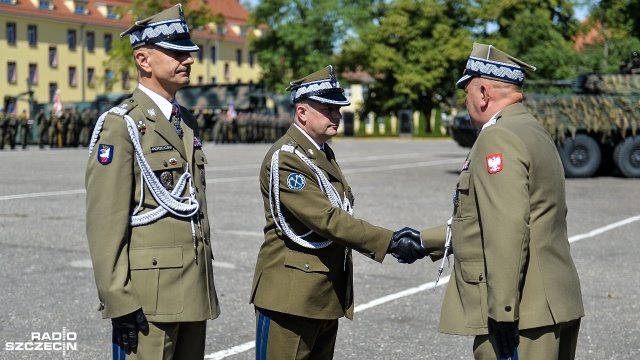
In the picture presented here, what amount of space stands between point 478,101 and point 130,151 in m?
1.34

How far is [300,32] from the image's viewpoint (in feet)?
259

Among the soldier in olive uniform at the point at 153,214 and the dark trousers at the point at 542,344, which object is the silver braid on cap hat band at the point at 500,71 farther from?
the soldier in olive uniform at the point at 153,214

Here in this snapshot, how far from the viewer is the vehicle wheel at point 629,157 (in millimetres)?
22875

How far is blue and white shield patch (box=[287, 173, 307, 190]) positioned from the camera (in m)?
4.44

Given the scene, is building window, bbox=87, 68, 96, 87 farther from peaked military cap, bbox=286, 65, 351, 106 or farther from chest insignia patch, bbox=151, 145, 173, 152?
chest insignia patch, bbox=151, 145, 173, 152

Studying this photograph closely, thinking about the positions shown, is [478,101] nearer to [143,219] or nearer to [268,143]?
[143,219]

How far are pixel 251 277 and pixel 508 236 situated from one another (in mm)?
5704

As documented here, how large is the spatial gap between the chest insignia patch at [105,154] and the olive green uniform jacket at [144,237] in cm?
1

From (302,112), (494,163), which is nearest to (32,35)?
(302,112)

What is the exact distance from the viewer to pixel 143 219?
13.0ft

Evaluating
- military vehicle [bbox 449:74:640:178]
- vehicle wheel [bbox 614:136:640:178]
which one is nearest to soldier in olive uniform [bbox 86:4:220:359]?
military vehicle [bbox 449:74:640:178]

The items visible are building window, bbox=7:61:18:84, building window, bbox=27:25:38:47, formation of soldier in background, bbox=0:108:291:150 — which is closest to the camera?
formation of soldier in background, bbox=0:108:291:150

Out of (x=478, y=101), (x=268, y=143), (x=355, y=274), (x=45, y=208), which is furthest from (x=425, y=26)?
(x=478, y=101)
